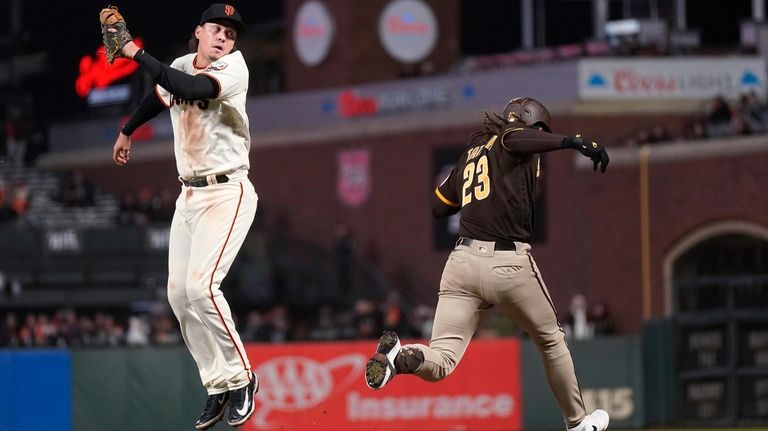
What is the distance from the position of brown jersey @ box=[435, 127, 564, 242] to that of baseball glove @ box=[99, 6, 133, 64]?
2309 millimetres

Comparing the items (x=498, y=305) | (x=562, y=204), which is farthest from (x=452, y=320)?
(x=562, y=204)

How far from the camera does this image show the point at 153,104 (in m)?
9.27

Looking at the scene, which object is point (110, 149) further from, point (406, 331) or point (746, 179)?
point (746, 179)

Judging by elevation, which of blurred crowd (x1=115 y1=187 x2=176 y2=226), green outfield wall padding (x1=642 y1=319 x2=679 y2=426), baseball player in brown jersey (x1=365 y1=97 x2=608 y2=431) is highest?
baseball player in brown jersey (x1=365 y1=97 x2=608 y2=431)

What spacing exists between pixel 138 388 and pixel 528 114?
7832 mm

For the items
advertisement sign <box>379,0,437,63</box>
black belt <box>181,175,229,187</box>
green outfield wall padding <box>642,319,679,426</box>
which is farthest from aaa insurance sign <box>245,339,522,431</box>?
advertisement sign <box>379,0,437,63</box>

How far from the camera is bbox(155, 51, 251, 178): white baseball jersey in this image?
898cm

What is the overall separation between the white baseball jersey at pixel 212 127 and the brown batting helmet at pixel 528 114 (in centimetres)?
168

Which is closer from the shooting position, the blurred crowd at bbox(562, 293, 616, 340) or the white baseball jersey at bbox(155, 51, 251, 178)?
the white baseball jersey at bbox(155, 51, 251, 178)

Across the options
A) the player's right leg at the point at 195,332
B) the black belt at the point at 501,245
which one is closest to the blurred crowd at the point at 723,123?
the black belt at the point at 501,245

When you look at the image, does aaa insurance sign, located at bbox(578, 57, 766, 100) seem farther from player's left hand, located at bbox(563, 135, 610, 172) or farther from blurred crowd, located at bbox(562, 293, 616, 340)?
player's left hand, located at bbox(563, 135, 610, 172)

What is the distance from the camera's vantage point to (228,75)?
8.87 meters

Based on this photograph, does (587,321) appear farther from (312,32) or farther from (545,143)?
(545,143)

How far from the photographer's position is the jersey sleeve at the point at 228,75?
881cm
